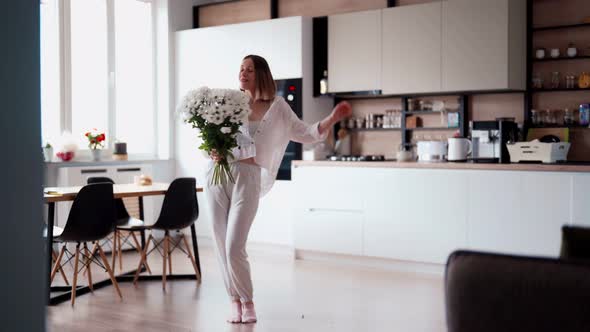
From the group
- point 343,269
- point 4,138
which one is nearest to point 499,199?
point 343,269

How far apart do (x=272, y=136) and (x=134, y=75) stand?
369 centimetres

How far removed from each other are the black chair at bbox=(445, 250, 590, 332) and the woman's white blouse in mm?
2421

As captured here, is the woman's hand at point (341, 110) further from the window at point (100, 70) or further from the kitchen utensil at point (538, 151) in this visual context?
the window at point (100, 70)

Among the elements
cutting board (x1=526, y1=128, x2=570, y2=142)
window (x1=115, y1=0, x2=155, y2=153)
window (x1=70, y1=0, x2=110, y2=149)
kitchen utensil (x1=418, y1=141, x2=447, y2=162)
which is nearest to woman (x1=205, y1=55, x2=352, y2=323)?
kitchen utensil (x1=418, y1=141, x2=447, y2=162)

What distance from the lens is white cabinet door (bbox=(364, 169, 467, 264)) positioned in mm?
5250

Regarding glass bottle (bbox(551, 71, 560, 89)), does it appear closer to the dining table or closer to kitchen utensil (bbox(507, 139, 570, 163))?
kitchen utensil (bbox(507, 139, 570, 163))

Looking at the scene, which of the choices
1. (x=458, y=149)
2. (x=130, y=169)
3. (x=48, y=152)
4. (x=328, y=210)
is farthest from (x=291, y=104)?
(x=48, y=152)

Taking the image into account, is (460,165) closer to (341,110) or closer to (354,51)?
(354,51)

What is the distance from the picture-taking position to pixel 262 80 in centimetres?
388

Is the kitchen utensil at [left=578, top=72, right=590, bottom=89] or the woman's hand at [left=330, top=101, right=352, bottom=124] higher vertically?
the kitchen utensil at [left=578, top=72, right=590, bottom=89]

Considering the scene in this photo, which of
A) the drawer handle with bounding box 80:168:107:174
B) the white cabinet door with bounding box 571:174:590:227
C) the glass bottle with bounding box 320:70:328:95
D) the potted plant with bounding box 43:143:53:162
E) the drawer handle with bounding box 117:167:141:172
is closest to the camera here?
the white cabinet door with bounding box 571:174:590:227

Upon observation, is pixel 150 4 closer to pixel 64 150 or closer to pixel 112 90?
pixel 112 90

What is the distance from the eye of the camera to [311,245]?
5.96 meters

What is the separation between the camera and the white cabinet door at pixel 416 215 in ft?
17.2
